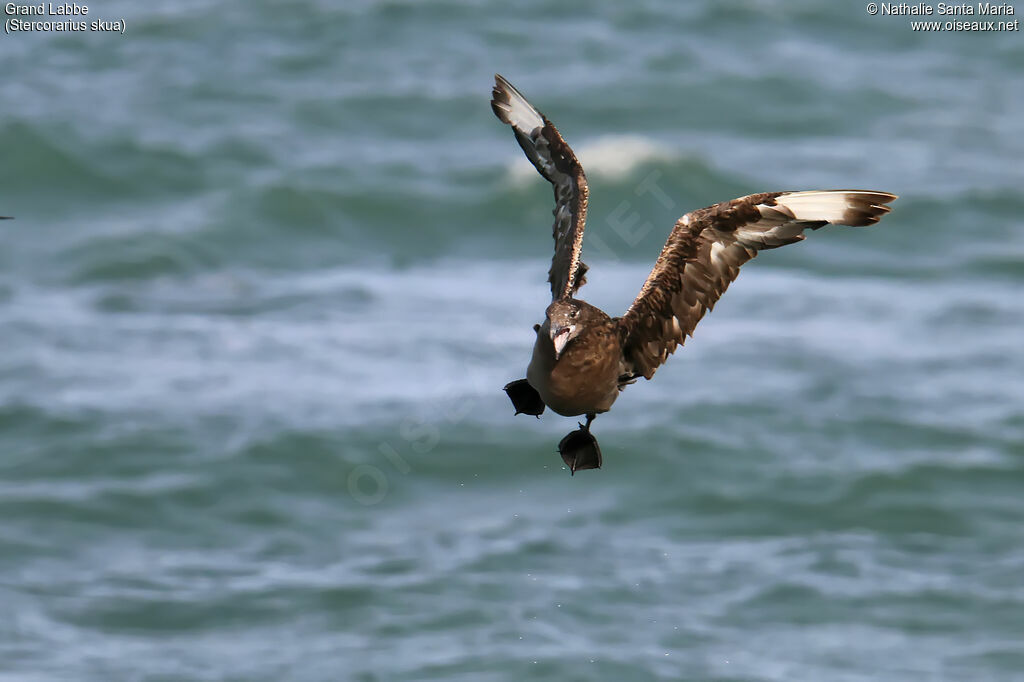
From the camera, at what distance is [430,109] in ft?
100

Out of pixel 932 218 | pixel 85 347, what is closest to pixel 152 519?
pixel 85 347

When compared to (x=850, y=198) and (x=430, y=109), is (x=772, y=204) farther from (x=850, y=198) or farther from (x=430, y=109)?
(x=430, y=109)

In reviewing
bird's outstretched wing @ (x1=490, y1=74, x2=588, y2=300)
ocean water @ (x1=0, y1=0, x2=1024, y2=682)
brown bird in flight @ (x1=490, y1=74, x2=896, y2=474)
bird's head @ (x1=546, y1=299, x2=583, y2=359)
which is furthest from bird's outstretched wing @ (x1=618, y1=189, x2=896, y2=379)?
ocean water @ (x1=0, y1=0, x2=1024, y2=682)

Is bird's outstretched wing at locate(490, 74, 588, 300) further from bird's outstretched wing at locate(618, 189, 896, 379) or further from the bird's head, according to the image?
the bird's head

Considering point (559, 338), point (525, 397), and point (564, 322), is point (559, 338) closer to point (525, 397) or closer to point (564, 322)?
point (564, 322)

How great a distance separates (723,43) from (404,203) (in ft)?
30.1

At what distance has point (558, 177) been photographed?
9500 mm

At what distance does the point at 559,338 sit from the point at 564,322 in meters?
0.12

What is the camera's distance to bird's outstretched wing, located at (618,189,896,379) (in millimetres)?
8375

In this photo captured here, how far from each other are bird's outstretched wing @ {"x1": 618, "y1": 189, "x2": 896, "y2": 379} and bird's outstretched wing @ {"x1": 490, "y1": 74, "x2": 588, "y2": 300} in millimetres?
480

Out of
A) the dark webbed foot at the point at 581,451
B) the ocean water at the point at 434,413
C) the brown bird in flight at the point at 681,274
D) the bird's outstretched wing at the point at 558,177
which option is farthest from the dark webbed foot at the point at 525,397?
the ocean water at the point at 434,413

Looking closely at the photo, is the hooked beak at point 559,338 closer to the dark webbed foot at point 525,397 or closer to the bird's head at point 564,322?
the bird's head at point 564,322

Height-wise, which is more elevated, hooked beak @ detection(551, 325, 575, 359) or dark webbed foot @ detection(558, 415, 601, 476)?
hooked beak @ detection(551, 325, 575, 359)

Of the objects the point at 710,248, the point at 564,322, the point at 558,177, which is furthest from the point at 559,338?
the point at 558,177
